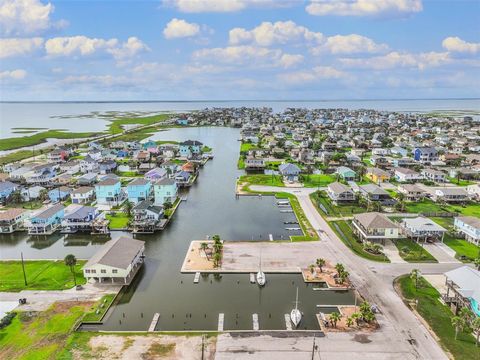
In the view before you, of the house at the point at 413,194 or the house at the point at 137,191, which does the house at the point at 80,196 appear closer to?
the house at the point at 137,191

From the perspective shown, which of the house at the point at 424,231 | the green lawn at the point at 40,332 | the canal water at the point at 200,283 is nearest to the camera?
the green lawn at the point at 40,332

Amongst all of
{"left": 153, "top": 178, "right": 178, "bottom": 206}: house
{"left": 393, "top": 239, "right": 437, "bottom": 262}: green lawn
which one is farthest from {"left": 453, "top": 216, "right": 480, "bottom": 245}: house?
{"left": 153, "top": 178, "right": 178, "bottom": 206}: house

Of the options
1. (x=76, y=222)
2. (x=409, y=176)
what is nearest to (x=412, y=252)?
(x=409, y=176)

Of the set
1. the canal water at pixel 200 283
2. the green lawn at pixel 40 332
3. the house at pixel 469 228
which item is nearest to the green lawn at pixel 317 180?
the canal water at pixel 200 283

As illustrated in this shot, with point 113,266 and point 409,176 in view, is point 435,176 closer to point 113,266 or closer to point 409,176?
point 409,176

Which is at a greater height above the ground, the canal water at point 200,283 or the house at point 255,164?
the house at point 255,164

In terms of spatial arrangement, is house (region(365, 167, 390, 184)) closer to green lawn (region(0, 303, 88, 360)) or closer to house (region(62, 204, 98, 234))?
house (region(62, 204, 98, 234))

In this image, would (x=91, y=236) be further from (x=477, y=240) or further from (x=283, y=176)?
(x=477, y=240)
